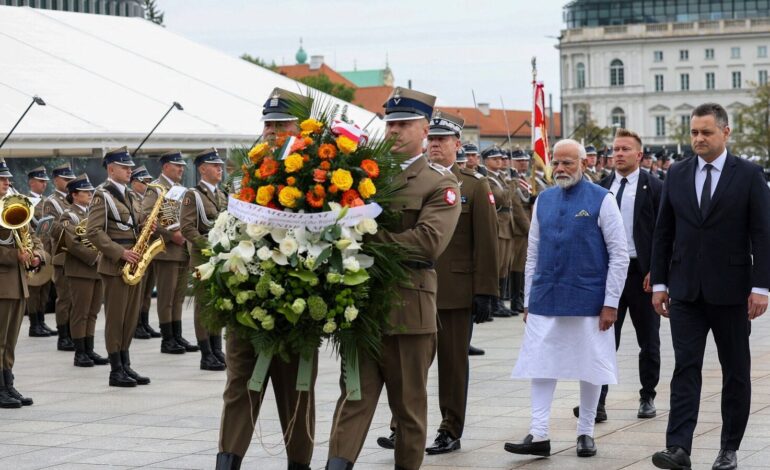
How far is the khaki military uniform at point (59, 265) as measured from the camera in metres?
15.9

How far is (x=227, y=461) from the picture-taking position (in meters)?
6.91

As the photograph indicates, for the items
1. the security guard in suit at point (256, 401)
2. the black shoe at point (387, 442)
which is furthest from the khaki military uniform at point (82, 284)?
the security guard in suit at point (256, 401)

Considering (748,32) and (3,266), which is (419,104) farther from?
(748,32)

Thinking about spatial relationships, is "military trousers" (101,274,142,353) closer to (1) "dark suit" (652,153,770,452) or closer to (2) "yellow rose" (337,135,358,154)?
(1) "dark suit" (652,153,770,452)

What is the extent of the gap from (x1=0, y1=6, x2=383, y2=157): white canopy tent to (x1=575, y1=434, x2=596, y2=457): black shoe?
48.6ft

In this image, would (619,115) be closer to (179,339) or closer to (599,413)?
(179,339)

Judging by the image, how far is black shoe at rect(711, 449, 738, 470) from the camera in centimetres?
769

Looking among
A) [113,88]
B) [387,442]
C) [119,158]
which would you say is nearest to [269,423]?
[387,442]

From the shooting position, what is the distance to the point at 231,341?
276 inches

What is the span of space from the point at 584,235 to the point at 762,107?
8170cm

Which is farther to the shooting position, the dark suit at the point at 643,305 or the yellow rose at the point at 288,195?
the dark suit at the point at 643,305

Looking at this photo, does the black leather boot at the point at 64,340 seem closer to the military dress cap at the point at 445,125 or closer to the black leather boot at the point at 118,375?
the black leather boot at the point at 118,375

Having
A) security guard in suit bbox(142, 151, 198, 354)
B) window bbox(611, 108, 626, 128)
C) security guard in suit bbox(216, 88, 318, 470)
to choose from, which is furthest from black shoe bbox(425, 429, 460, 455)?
window bbox(611, 108, 626, 128)

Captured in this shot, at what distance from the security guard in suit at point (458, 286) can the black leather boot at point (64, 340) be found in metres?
7.87
